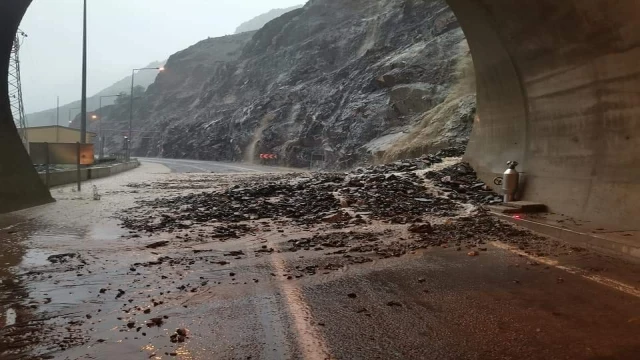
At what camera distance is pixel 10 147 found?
1159cm

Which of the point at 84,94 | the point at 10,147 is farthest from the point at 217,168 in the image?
the point at 10,147

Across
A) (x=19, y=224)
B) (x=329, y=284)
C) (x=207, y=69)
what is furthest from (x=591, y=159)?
(x=207, y=69)

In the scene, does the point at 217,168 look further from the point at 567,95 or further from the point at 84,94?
the point at 567,95

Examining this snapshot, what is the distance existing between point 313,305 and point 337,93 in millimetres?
42270

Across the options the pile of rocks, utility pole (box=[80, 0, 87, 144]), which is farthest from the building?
the pile of rocks

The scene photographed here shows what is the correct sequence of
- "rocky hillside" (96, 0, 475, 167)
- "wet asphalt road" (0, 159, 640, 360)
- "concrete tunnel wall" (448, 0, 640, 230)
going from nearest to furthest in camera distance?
"wet asphalt road" (0, 159, 640, 360) < "concrete tunnel wall" (448, 0, 640, 230) < "rocky hillside" (96, 0, 475, 167)

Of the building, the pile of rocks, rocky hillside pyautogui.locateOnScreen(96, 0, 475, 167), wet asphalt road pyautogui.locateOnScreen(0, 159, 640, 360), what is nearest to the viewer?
wet asphalt road pyautogui.locateOnScreen(0, 159, 640, 360)

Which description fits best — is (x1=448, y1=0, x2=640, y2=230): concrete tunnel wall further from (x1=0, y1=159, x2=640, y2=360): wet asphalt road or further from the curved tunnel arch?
(x1=0, y1=159, x2=640, y2=360): wet asphalt road

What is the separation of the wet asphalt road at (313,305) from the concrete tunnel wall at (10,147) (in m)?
4.63

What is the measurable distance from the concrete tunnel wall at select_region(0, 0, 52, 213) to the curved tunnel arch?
0.03 meters

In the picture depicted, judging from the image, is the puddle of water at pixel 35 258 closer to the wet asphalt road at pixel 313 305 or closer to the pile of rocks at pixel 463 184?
the wet asphalt road at pixel 313 305

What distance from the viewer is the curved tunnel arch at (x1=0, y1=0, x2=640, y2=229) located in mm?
8203

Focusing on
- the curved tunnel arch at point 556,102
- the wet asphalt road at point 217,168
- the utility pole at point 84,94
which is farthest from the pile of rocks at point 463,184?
the wet asphalt road at point 217,168

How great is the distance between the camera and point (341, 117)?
42031 millimetres
